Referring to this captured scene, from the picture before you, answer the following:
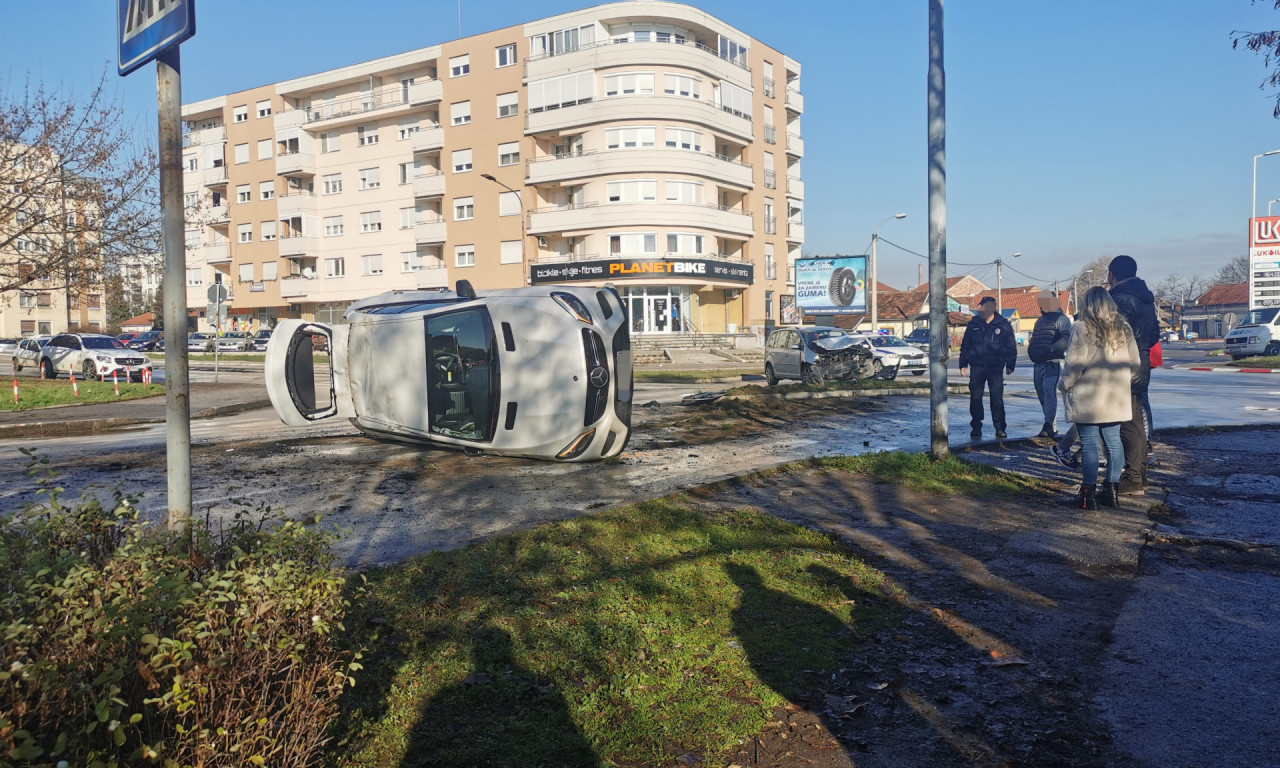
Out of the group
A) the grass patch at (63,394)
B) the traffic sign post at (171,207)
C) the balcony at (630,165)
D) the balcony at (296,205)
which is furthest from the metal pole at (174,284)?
the balcony at (296,205)

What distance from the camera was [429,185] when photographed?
2301 inches

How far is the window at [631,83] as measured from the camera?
51188 mm

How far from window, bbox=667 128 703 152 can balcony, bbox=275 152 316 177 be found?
91.3 feet

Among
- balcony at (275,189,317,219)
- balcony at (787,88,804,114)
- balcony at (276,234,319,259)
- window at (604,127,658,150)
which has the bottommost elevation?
balcony at (276,234,319,259)

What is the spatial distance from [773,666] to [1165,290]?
135m

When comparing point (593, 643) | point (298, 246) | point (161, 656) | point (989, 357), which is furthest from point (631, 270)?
point (161, 656)

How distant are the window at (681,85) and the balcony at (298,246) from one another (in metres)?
28.5

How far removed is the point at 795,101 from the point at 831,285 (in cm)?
1450

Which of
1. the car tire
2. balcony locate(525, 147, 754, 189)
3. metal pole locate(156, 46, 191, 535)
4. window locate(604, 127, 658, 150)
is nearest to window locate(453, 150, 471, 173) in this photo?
balcony locate(525, 147, 754, 189)

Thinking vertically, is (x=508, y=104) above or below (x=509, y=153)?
above

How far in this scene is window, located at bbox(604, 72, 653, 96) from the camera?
168ft

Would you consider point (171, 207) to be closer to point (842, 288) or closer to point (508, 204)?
point (508, 204)

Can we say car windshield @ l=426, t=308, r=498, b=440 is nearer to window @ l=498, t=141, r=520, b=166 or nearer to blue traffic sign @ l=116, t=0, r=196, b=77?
blue traffic sign @ l=116, t=0, r=196, b=77

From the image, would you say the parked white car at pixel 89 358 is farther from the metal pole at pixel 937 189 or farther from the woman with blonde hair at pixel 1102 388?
the woman with blonde hair at pixel 1102 388
